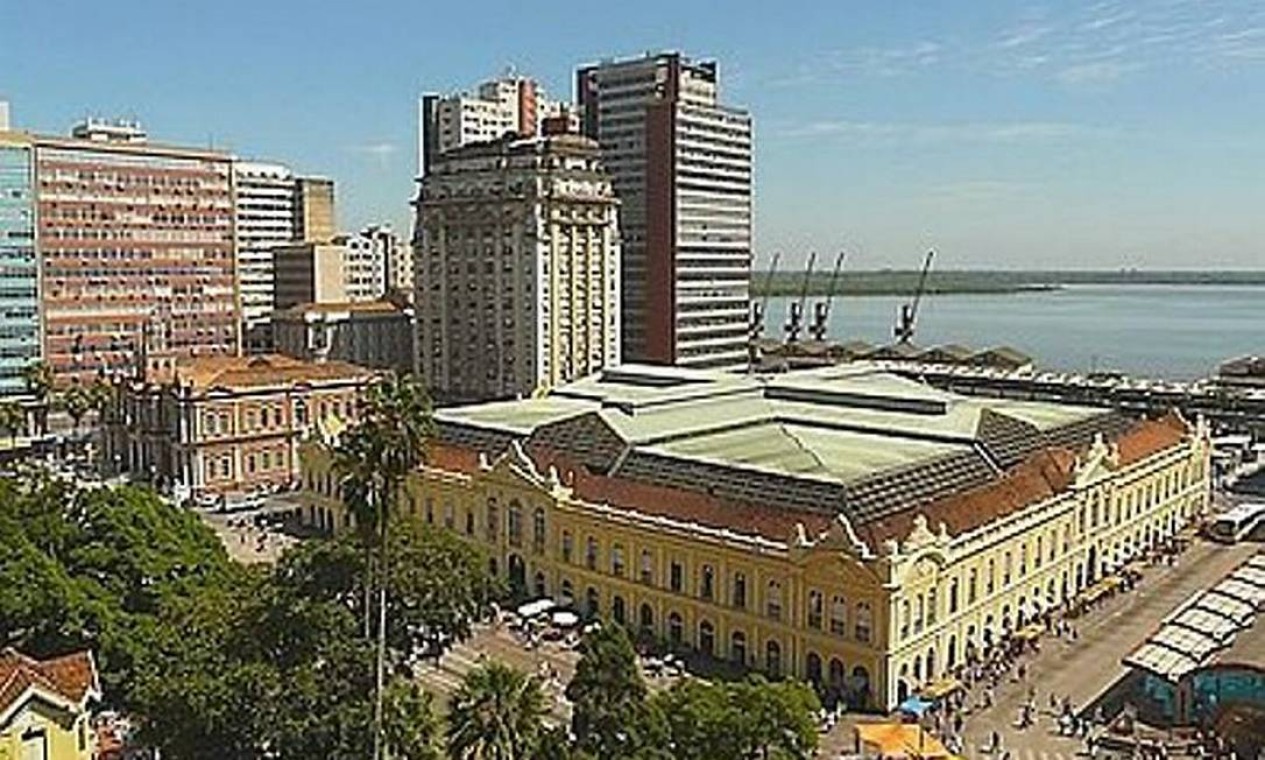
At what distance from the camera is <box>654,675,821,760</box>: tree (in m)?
38.9

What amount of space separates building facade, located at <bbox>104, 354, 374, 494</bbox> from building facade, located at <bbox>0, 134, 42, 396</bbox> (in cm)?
2211

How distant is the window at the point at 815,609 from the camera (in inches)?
2267

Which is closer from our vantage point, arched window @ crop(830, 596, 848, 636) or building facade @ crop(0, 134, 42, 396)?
arched window @ crop(830, 596, 848, 636)

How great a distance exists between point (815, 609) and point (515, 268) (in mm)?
72731

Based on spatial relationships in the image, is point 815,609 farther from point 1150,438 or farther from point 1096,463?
point 1150,438

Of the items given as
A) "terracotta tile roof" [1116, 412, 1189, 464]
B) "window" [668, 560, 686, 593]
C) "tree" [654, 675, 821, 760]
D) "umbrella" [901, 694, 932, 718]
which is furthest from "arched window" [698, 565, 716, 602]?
"terracotta tile roof" [1116, 412, 1189, 464]

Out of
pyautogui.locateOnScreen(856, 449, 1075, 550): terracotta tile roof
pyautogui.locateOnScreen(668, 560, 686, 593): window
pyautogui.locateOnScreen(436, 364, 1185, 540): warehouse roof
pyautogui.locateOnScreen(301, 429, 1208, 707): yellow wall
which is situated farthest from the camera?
pyautogui.locateOnScreen(436, 364, 1185, 540): warehouse roof

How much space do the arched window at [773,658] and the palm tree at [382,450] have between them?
22.3m

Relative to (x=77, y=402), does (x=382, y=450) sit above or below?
above

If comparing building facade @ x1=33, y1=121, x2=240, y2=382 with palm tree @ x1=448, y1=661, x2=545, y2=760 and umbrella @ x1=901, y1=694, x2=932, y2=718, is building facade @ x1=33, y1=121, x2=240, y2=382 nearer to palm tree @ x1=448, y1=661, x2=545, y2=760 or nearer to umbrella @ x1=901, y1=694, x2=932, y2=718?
umbrella @ x1=901, y1=694, x2=932, y2=718

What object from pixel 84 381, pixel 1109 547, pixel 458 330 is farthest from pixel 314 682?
pixel 84 381

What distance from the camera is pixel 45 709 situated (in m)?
38.2

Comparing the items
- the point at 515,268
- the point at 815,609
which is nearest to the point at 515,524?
the point at 815,609

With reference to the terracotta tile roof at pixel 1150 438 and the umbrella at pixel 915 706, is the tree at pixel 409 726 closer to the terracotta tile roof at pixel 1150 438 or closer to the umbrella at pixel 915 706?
the umbrella at pixel 915 706
